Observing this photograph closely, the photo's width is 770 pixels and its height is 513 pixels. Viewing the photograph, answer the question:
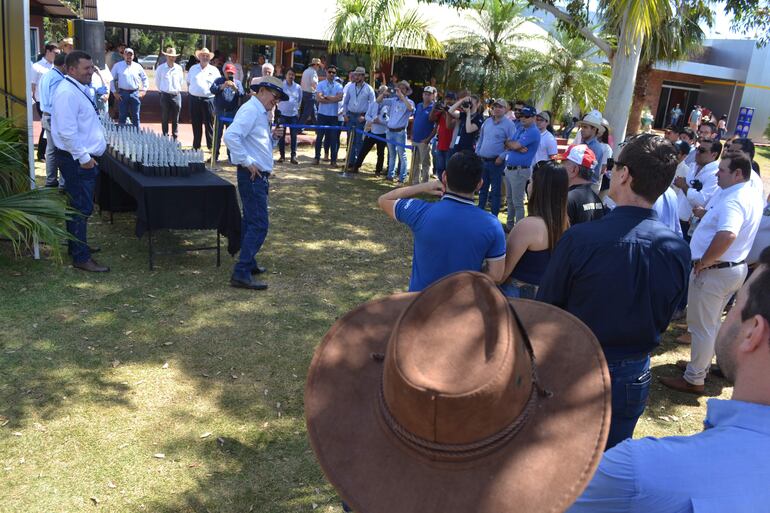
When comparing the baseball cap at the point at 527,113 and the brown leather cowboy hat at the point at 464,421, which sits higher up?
the baseball cap at the point at 527,113

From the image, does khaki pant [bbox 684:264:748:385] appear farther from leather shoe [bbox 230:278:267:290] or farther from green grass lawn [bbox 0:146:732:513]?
leather shoe [bbox 230:278:267:290]

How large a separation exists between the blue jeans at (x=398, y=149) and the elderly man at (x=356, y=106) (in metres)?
0.80

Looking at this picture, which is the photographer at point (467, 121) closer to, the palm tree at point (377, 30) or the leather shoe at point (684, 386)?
the leather shoe at point (684, 386)

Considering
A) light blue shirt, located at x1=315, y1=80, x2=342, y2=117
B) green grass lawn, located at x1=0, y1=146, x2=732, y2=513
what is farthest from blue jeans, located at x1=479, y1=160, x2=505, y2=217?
light blue shirt, located at x1=315, y1=80, x2=342, y2=117

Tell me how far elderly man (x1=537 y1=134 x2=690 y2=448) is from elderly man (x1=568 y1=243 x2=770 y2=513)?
4.50 ft

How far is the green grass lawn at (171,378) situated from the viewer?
3.69 meters

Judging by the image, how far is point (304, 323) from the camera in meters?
5.98

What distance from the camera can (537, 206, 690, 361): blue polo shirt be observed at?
9.12 feet

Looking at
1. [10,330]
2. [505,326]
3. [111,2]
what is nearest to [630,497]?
[505,326]

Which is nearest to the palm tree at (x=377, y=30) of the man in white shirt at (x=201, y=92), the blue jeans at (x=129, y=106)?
the man in white shirt at (x=201, y=92)

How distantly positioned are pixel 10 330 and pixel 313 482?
3108mm

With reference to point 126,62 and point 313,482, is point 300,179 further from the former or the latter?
point 313,482

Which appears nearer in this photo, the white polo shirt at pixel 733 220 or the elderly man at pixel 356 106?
the white polo shirt at pixel 733 220

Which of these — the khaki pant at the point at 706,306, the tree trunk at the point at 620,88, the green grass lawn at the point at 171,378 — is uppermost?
the tree trunk at the point at 620,88
